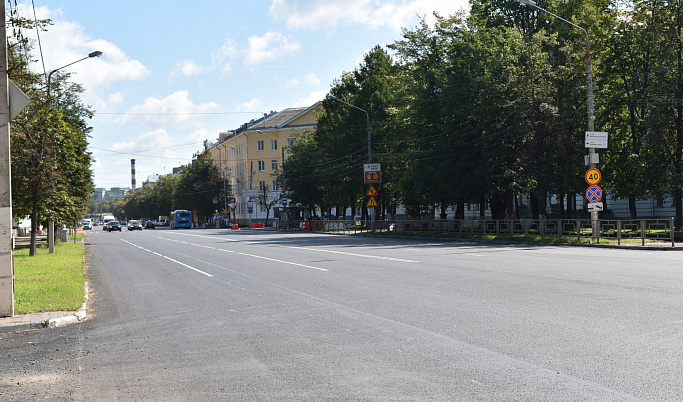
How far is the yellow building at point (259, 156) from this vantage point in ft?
336

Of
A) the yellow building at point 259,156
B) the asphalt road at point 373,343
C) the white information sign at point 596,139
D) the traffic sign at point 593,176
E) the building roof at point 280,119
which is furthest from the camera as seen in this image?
the building roof at point 280,119

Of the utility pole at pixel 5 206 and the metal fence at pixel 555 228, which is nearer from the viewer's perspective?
the utility pole at pixel 5 206

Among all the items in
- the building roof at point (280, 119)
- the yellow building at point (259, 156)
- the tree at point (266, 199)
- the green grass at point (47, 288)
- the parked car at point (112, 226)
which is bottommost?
the green grass at point (47, 288)

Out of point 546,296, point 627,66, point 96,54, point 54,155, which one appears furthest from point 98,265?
point 627,66

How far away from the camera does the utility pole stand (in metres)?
10.2

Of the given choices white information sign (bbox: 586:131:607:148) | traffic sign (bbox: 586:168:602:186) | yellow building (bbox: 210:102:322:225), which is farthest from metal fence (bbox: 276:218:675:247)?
yellow building (bbox: 210:102:322:225)

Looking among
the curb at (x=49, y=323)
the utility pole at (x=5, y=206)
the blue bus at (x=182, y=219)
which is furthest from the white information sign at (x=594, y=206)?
the blue bus at (x=182, y=219)

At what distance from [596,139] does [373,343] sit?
72.1ft

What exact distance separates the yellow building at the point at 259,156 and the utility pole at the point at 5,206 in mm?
85419

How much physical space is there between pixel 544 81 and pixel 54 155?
2541 cm

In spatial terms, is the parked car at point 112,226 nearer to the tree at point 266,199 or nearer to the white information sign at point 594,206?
the tree at point 266,199

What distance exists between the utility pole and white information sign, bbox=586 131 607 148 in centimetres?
2235

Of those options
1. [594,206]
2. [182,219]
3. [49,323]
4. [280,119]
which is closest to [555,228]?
[594,206]

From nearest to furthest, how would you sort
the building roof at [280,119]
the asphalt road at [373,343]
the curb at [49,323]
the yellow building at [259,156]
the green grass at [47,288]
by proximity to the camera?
the asphalt road at [373,343], the curb at [49,323], the green grass at [47,288], the yellow building at [259,156], the building roof at [280,119]
